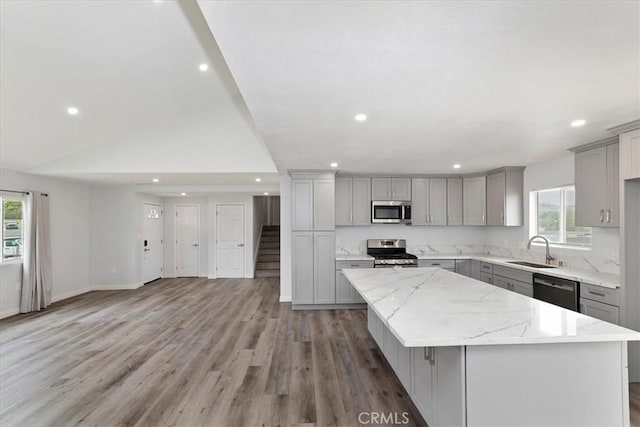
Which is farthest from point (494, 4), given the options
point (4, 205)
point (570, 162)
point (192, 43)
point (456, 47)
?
point (4, 205)

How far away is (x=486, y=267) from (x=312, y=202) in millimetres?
3031

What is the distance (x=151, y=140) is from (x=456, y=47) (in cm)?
508

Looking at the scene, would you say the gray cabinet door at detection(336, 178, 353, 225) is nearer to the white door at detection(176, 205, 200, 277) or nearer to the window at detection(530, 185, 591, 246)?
the window at detection(530, 185, 591, 246)

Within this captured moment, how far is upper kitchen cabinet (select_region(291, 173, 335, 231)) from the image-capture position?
17.7 ft

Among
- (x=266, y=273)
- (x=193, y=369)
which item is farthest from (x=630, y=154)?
(x=266, y=273)

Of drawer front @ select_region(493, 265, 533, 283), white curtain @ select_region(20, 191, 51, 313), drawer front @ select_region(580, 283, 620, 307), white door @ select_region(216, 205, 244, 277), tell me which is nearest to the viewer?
drawer front @ select_region(580, 283, 620, 307)

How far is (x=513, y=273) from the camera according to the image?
A: 4.35 meters

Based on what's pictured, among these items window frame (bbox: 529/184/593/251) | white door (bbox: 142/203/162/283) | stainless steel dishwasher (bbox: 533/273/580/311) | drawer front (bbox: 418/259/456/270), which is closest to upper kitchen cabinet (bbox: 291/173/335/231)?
drawer front (bbox: 418/259/456/270)

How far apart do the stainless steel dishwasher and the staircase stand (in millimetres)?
6167

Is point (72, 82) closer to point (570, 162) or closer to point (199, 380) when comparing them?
point (199, 380)

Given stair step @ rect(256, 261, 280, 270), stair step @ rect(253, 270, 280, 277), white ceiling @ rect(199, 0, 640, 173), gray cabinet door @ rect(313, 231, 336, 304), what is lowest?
stair step @ rect(253, 270, 280, 277)

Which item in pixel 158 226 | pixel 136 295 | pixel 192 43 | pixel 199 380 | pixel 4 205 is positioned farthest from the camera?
pixel 158 226

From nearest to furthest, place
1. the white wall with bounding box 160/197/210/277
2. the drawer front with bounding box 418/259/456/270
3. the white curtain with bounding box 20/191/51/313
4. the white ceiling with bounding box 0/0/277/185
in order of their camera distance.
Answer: the white ceiling with bounding box 0/0/277/185
the white curtain with bounding box 20/191/51/313
the drawer front with bounding box 418/259/456/270
the white wall with bounding box 160/197/210/277

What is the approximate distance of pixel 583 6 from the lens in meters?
1.29
